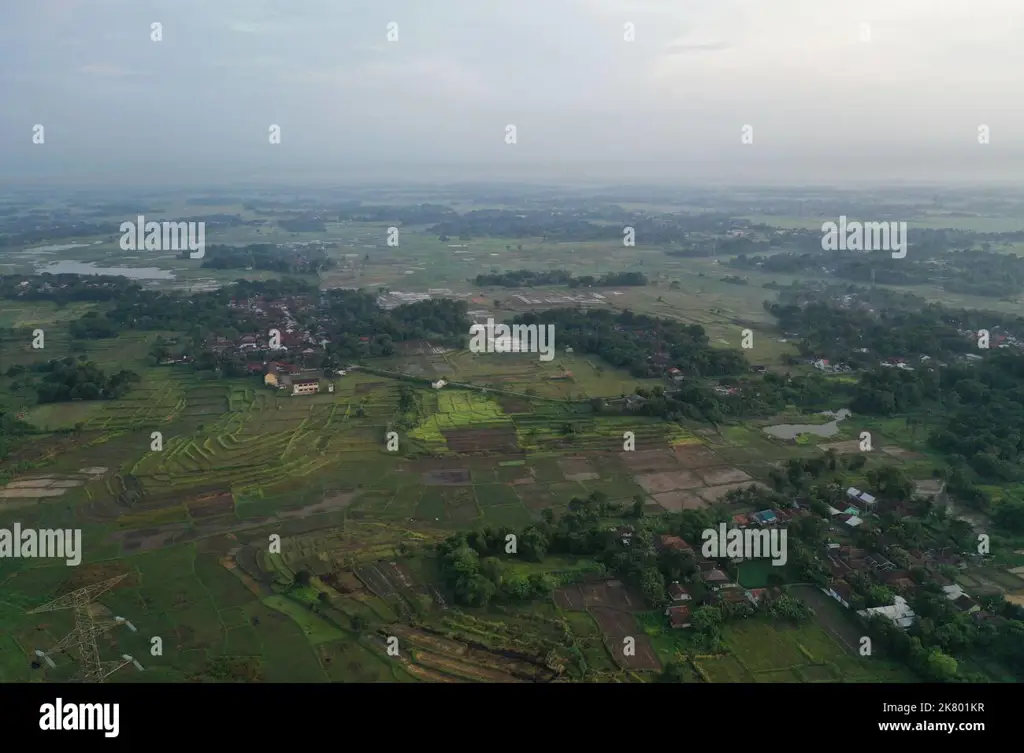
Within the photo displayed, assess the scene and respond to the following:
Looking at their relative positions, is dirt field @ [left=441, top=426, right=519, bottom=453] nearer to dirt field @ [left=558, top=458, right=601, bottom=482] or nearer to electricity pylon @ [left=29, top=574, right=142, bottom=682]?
dirt field @ [left=558, top=458, right=601, bottom=482]

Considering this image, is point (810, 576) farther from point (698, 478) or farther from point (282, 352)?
point (282, 352)

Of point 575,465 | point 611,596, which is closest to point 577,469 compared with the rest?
point 575,465

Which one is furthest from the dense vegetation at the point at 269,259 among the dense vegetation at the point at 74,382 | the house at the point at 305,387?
the house at the point at 305,387

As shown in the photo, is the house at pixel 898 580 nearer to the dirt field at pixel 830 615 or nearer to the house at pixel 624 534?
the dirt field at pixel 830 615

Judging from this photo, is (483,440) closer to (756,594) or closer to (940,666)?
(756,594)
